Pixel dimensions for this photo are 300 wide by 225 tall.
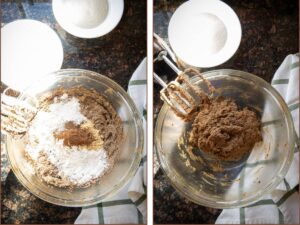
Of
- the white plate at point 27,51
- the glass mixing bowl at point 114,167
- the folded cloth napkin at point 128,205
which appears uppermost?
the white plate at point 27,51

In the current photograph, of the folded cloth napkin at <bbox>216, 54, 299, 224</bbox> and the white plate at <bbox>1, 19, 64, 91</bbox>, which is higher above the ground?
the white plate at <bbox>1, 19, 64, 91</bbox>

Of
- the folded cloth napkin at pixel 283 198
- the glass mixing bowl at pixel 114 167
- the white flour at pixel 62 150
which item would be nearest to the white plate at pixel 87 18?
the glass mixing bowl at pixel 114 167

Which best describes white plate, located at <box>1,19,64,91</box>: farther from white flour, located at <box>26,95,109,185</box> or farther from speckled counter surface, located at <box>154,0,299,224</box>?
speckled counter surface, located at <box>154,0,299,224</box>

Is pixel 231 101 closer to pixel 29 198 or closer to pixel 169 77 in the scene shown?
pixel 169 77

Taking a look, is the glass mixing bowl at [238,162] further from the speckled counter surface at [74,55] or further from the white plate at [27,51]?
the white plate at [27,51]

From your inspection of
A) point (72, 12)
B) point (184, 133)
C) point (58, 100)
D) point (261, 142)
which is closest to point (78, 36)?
point (72, 12)

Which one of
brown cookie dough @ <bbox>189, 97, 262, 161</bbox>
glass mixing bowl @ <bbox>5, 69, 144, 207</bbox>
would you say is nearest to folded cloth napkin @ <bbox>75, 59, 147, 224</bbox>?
glass mixing bowl @ <bbox>5, 69, 144, 207</bbox>
